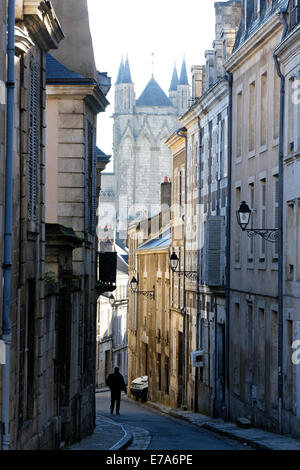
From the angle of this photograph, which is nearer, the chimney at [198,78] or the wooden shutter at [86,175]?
the wooden shutter at [86,175]

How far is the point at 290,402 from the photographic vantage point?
881 inches

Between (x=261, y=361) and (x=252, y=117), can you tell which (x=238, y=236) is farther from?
(x=261, y=361)

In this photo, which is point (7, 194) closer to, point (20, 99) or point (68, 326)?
point (20, 99)

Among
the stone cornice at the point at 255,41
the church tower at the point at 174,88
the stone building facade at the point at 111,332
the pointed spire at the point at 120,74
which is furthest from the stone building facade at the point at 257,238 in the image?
the church tower at the point at 174,88

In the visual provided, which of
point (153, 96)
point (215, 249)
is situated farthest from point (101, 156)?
point (153, 96)

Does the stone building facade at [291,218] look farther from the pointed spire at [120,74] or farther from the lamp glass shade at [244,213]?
the pointed spire at [120,74]

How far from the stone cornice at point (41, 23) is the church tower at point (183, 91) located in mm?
171154

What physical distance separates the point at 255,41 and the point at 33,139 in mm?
12444

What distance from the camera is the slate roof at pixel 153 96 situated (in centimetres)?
18612

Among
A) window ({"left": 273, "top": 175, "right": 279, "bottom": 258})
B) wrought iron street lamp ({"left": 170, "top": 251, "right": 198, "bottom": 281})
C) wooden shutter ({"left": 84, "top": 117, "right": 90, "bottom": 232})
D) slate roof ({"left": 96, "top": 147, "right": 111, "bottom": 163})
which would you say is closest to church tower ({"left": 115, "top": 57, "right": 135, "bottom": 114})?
wrought iron street lamp ({"left": 170, "top": 251, "right": 198, "bottom": 281})

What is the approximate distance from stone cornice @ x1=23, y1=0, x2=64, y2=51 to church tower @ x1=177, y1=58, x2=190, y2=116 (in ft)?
562

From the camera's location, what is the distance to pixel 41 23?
14609mm
